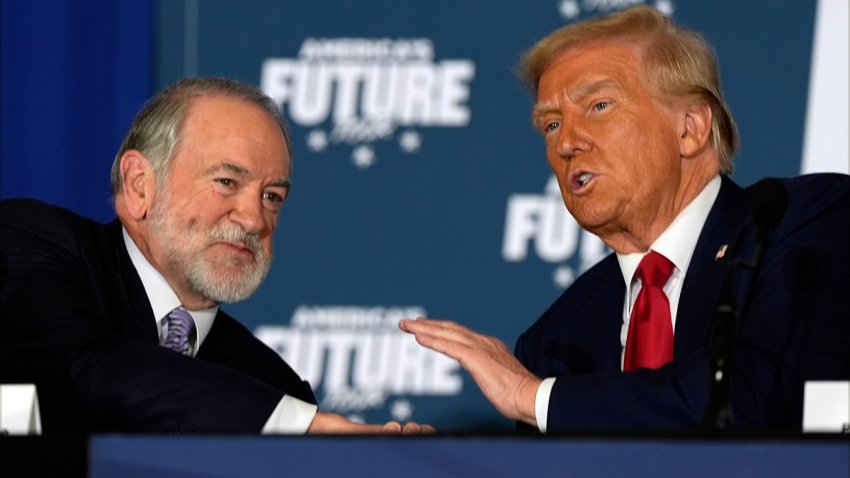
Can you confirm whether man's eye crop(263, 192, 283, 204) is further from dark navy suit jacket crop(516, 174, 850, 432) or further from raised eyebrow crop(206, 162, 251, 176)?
dark navy suit jacket crop(516, 174, 850, 432)

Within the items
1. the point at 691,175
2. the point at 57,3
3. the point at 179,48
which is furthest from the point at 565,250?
the point at 57,3

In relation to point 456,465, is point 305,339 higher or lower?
lower

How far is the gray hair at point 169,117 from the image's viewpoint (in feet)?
10.2

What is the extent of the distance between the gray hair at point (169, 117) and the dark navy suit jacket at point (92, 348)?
196mm

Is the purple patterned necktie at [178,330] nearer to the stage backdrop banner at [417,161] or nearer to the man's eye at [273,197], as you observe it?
the man's eye at [273,197]

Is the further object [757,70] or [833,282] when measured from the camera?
[757,70]

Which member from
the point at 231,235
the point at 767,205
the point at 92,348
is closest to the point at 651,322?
the point at 767,205

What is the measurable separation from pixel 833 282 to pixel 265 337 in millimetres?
1891

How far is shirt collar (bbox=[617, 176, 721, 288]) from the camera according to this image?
2.99 m

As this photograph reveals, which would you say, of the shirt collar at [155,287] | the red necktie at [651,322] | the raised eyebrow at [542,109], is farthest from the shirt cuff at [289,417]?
the raised eyebrow at [542,109]

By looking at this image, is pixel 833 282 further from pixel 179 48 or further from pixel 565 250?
pixel 179 48

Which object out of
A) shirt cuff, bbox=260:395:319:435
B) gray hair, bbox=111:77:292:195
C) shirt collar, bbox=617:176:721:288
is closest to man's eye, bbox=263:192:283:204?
gray hair, bbox=111:77:292:195

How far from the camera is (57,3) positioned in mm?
4242

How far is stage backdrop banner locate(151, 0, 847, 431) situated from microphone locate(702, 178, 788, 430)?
71.0 inches
